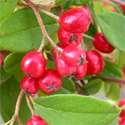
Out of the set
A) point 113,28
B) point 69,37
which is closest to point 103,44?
point 113,28

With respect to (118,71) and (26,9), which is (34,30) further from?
(118,71)

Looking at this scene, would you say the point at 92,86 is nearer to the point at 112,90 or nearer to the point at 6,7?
the point at 112,90

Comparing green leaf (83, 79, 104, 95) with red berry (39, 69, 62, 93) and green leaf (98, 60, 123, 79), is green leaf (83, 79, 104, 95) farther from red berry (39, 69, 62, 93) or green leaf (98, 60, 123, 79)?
red berry (39, 69, 62, 93)

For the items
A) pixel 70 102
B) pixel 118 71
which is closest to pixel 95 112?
pixel 70 102

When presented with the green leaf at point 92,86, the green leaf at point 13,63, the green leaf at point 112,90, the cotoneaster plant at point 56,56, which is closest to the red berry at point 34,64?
the cotoneaster plant at point 56,56

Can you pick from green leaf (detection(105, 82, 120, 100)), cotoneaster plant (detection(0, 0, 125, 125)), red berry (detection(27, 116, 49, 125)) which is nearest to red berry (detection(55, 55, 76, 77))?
cotoneaster plant (detection(0, 0, 125, 125))
